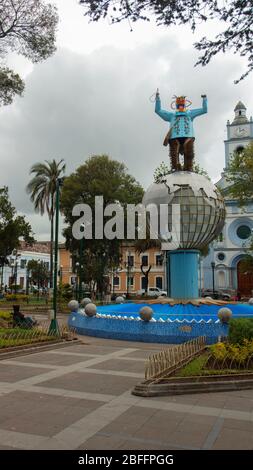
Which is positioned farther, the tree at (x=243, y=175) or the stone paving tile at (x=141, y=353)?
the tree at (x=243, y=175)

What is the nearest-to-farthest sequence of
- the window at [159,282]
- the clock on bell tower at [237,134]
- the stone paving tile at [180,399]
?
the stone paving tile at [180,399], the clock on bell tower at [237,134], the window at [159,282]

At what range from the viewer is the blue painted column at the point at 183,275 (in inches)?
847

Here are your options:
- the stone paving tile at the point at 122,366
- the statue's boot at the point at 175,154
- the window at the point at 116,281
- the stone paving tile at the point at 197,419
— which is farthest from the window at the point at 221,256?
the stone paving tile at the point at 197,419

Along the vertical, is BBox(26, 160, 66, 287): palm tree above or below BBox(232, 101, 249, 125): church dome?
below

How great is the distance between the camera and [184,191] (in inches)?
869

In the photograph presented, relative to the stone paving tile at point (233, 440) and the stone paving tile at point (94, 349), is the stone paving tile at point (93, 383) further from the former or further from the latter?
the stone paving tile at point (94, 349)

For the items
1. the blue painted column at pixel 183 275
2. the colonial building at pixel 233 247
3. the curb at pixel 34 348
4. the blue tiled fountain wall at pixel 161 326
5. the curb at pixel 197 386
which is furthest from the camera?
the colonial building at pixel 233 247

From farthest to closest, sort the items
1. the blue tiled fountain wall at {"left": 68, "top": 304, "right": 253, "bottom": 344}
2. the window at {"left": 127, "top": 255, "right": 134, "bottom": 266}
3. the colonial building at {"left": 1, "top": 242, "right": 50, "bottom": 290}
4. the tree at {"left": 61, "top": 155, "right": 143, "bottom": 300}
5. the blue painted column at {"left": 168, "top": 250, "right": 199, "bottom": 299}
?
the colonial building at {"left": 1, "top": 242, "right": 50, "bottom": 290}
the window at {"left": 127, "top": 255, "right": 134, "bottom": 266}
the tree at {"left": 61, "top": 155, "right": 143, "bottom": 300}
the blue painted column at {"left": 168, "top": 250, "right": 199, "bottom": 299}
the blue tiled fountain wall at {"left": 68, "top": 304, "right": 253, "bottom": 344}

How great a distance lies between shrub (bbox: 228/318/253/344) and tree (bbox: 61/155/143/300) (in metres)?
26.2

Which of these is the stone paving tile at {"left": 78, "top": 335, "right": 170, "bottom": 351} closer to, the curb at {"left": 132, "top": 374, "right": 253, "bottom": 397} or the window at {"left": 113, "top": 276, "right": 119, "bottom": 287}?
the curb at {"left": 132, "top": 374, "right": 253, "bottom": 397}

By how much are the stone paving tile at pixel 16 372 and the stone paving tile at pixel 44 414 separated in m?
1.51

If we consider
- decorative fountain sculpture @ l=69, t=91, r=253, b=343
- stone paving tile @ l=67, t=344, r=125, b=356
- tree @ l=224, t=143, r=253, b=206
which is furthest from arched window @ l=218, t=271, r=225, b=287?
stone paving tile @ l=67, t=344, r=125, b=356

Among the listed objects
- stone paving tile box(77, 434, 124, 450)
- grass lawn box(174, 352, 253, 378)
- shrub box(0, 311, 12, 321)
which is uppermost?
Result: shrub box(0, 311, 12, 321)

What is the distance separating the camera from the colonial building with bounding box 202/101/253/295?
5484 cm
